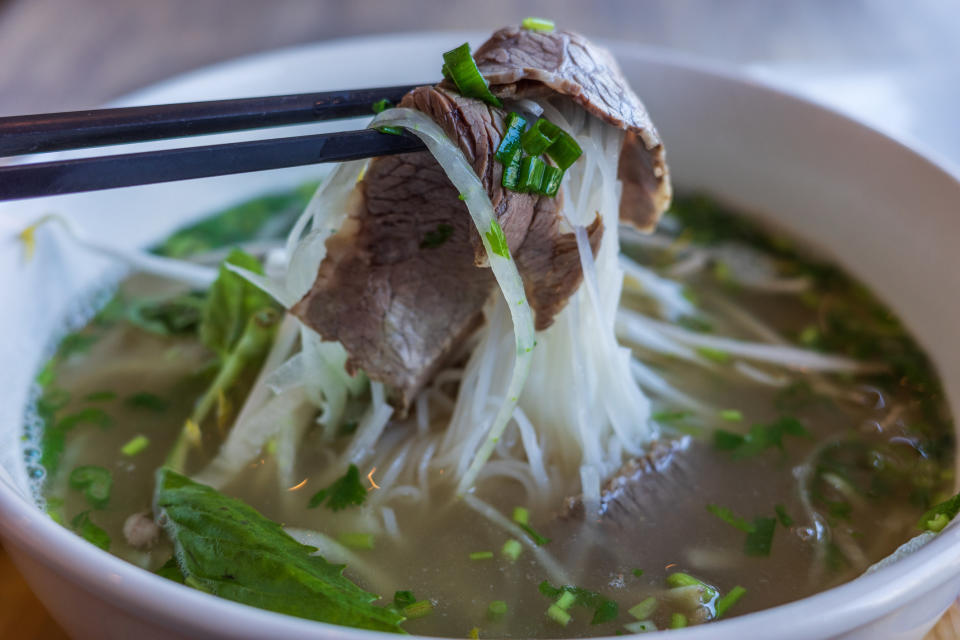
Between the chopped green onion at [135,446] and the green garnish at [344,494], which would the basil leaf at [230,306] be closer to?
the chopped green onion at [135,446]

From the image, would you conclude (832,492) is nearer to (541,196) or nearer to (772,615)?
(772,615)

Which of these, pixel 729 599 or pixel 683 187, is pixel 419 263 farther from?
pixel 683 187

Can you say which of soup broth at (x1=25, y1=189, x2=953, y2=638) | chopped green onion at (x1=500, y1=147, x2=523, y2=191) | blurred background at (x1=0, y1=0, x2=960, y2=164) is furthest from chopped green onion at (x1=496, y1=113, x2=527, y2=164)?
blurred background at (x1=0, y1=0, x2=960, y2=164)

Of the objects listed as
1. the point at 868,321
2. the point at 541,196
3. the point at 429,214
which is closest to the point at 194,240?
the point at 429,214

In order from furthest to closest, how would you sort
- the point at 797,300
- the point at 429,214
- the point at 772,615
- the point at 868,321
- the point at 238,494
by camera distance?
1. the point at 797,300
2. the point at 868,321
3. the point at 238,494
4. the point at 429,214
5. the point at 772,615

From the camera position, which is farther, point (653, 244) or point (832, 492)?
point (653, 244)

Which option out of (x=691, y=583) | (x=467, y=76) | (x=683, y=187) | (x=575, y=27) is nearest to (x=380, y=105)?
(x=467, y=76)

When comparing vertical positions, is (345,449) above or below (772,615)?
below
